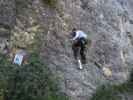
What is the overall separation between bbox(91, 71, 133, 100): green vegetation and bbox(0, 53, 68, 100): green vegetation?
166 cm

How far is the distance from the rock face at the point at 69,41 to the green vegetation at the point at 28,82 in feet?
2.55

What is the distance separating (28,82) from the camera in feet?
27.2

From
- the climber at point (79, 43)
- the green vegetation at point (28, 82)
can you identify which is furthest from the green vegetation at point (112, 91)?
the green vegetation at point (28, 82)

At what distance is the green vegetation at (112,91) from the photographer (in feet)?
34.0

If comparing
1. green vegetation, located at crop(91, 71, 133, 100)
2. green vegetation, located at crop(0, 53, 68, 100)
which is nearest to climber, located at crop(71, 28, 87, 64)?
green vegetation, located at crop(91, 71, 133, 100)

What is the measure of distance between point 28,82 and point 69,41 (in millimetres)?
2886

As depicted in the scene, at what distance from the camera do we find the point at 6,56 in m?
9.41

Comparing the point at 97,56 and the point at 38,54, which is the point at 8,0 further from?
the point at 97,56

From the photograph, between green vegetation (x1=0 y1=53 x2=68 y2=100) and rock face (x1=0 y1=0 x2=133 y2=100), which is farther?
rock face (x1=0 y1=0 x2=133 y2=100)

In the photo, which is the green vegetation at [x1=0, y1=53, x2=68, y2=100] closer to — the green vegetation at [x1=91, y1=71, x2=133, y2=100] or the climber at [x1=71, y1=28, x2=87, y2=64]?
the green vegetation at [x1=91, y1=71, x2=133, y2=100]

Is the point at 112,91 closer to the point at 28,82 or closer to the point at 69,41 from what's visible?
the point at 69,41

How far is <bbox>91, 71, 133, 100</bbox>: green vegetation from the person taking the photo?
34.0 ft

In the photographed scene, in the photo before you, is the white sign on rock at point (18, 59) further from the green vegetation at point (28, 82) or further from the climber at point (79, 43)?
the climber at point (79, 43)

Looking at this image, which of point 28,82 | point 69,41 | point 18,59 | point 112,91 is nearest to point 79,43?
point 69,41
